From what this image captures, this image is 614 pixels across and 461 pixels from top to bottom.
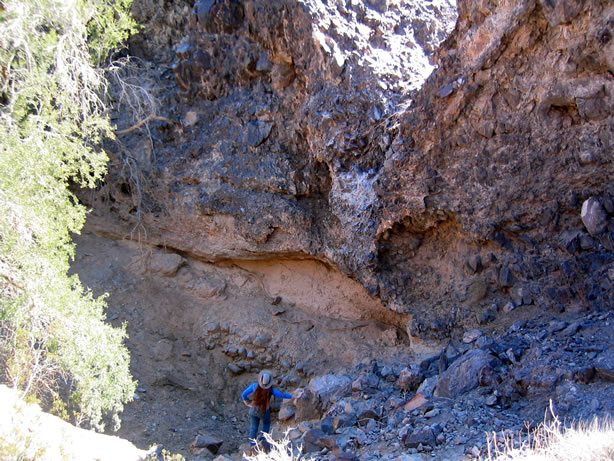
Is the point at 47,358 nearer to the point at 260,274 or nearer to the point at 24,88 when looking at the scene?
the point at 24,88

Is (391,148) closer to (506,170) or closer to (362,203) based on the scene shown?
(362,203)

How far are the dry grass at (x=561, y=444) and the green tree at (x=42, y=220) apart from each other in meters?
4.14

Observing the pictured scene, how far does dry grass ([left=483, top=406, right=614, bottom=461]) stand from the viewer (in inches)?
149

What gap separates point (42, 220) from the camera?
5695 mm

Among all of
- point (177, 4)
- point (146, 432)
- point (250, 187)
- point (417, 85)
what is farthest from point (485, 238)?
point (177, 4)

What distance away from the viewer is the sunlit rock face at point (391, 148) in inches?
240

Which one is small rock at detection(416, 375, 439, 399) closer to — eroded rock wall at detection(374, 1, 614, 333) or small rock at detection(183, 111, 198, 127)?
eroded rock wall at detection(374, 1, 614, 333)

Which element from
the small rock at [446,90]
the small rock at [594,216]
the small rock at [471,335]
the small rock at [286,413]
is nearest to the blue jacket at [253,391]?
the small rock at [286,413]

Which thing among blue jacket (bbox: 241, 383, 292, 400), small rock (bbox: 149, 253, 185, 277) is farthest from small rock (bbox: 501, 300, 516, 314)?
small rock (bbox: 149, 253, 185, 277)

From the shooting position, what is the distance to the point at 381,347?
8.09 m

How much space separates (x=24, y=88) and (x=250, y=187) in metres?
3.67

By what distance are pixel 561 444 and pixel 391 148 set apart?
173 inches

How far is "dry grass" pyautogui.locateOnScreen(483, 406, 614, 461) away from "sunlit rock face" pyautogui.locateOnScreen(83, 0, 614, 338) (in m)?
2.08

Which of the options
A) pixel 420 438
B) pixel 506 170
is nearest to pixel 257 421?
pixel 420 438
